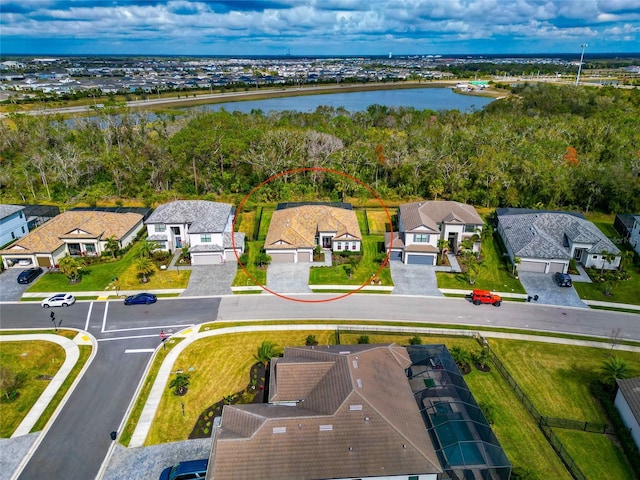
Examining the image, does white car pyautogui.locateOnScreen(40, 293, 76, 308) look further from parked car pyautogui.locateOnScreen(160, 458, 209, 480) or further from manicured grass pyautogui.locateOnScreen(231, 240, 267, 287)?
parked car pyautogui.locateOnScreen(160, 458, 209, 480)

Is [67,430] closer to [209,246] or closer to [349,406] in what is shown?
[349,406]

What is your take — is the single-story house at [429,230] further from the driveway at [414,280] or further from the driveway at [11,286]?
the driveway at [11,286]

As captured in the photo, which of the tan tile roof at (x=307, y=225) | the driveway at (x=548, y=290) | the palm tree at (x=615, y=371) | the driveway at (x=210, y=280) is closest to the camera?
the palm tree at (x=615, y=371)

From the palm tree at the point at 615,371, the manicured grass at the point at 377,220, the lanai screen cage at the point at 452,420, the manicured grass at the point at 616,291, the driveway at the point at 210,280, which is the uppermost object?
the lanai screen cage at the point at 452,420

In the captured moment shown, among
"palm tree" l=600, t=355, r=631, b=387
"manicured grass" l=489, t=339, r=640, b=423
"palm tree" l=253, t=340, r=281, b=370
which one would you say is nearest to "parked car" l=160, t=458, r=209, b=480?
"palm tree" l=253, t=340, r=281, b=370

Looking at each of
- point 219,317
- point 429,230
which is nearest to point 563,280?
point 429,230

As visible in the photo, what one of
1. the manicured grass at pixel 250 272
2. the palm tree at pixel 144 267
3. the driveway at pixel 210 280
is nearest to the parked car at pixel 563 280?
the manicured grass at pixel 250 272

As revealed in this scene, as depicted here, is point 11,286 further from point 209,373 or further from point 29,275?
point 209,373
